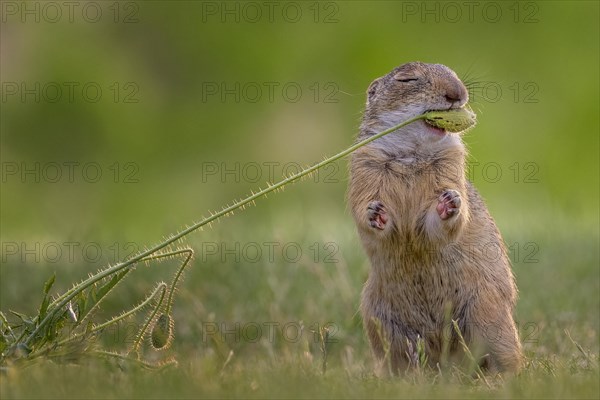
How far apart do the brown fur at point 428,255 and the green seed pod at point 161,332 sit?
1.19 meters

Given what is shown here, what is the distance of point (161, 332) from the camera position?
512 centimetres

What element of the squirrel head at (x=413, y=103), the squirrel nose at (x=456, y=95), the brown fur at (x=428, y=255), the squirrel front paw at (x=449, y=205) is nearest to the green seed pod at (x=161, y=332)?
the brown fur at (x=428, y=255)

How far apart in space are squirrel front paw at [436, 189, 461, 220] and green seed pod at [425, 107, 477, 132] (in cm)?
34

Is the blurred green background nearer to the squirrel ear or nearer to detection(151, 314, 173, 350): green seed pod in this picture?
the squirrel ear

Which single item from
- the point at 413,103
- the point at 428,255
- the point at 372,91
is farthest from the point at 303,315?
the point at 413,103

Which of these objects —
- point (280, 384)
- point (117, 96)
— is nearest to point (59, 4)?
point (117, 96)

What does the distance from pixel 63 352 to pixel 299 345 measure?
101 inches

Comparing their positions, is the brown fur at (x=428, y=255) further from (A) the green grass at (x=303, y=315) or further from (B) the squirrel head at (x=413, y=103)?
(A) the green grass at (x=303, y=315)

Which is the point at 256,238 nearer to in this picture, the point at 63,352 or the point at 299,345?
the point at 299,345

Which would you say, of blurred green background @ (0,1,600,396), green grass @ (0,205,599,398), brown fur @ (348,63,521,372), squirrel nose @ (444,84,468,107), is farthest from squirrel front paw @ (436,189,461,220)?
blurred green background @ (0,1,600,396)

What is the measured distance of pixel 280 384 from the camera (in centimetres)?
403

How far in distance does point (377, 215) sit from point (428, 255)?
0.41 m

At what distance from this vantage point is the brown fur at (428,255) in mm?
5809

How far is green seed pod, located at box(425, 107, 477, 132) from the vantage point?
5.70 meters
